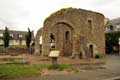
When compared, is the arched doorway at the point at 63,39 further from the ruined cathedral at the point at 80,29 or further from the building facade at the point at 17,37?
the building facade at the point at 17,37

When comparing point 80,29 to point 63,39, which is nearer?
point 80,29

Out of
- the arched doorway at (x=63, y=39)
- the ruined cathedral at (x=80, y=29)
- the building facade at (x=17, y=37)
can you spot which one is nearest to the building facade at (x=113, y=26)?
the arched doorway at (x=63, y=39)

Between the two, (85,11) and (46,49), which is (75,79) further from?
(85,11)

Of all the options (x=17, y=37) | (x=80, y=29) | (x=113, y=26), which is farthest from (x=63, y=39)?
(x=17, y=37)

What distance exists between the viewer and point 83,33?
29.5m

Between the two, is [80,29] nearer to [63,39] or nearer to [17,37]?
[63,39]

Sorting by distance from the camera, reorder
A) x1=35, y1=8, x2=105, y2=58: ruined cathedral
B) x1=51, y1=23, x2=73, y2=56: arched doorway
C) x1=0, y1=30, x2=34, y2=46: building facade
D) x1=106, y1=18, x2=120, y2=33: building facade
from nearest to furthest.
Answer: x1=35, y1=8, x2=105, y2=58: ruined cathedral < x1=51, y1=23, x2=73, y2=56: arched doorway < x1=106, y1=18, x2=120, y2=33: building facade < x1=0, y1=30, x2=34, y2=46: building facade

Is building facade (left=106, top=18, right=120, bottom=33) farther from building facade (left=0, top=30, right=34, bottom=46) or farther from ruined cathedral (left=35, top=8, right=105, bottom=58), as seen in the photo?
building facade (left=0, top=30, right=34, bottom=46)

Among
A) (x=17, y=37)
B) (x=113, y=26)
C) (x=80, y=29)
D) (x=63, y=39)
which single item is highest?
(x=113, y=26)

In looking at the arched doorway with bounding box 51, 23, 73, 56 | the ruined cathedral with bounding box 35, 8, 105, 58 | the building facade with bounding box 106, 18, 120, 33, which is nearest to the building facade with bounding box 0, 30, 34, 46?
the building facade with bounding box 106, 18, 120, 33

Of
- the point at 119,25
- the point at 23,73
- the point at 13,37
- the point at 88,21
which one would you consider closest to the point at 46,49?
the point at 88,21

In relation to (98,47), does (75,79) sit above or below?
below

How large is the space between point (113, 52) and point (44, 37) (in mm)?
20618

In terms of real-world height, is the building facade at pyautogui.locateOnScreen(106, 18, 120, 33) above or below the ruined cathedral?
above
